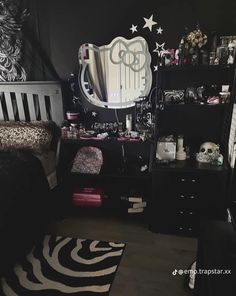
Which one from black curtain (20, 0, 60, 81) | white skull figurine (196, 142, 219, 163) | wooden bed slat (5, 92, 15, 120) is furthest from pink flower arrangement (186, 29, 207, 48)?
wooden bed slat (5, 92, 15, 120)

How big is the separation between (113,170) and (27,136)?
3.21 ft

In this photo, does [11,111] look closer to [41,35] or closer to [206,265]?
[41,35]

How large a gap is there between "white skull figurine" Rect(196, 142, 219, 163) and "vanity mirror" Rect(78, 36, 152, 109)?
2.56 feet

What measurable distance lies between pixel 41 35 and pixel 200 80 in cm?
173

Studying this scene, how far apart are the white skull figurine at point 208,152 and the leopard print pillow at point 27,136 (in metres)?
1.55

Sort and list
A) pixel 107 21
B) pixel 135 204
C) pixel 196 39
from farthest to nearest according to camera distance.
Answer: pixel 135 204 < pixel 107 21 < pixel 196 39

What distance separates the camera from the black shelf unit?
79.7 inches

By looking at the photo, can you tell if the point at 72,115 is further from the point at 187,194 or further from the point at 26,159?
the point at 187,194

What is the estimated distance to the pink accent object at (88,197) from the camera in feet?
8.03

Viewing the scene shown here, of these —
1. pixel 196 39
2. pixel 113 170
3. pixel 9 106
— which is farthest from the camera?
pixel 9 106

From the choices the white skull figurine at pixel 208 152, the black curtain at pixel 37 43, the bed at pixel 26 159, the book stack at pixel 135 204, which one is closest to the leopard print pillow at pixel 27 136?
the bed at pixel 26 159

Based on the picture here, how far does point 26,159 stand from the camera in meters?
2.15

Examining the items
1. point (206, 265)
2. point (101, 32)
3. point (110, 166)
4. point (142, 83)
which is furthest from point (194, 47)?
point (206, 265)

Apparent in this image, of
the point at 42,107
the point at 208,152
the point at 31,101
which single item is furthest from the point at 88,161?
the point at 208,152
